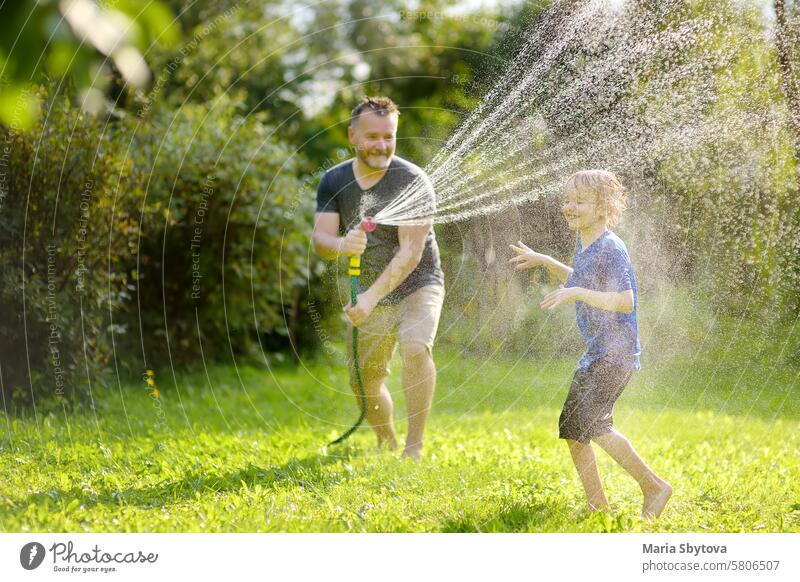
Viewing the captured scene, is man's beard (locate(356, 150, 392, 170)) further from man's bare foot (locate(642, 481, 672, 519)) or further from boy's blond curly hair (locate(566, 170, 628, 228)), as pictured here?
man's bare foot (locate(642, 481, 672, 519))

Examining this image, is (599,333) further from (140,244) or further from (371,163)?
(140,244)

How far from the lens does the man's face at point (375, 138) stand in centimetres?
441

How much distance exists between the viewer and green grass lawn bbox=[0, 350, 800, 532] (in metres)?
3.63

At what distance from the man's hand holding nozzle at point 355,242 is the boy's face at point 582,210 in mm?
1057

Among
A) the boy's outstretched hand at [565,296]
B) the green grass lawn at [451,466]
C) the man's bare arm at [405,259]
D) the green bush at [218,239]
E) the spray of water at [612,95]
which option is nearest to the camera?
the boy's outstretched hand at [565,296]

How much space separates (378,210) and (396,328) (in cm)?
64

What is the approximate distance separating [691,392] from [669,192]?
Result: 1014mm

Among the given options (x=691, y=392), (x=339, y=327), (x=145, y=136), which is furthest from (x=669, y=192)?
(x=145, y=136)

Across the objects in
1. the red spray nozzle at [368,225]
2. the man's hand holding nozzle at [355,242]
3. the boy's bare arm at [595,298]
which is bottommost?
the boy's bare arm at [595,298]

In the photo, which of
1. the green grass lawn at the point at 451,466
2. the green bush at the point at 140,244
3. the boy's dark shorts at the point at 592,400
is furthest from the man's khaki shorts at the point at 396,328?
the green bush at the point at 140,244

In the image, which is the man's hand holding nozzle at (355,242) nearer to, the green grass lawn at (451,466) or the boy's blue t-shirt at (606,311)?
the green grass lawn at (451,466)

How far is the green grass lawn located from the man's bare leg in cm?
16
